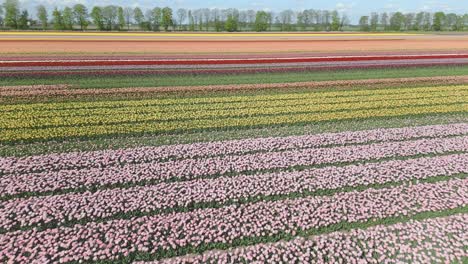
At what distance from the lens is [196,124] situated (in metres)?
16.4

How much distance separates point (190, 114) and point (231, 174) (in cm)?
708

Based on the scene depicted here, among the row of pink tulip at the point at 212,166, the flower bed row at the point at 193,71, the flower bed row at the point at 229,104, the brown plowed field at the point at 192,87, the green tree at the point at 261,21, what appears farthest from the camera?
the green tree at the point at 261,21

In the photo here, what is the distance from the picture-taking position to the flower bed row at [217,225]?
7.96m

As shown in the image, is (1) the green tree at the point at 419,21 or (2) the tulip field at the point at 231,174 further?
(1) the green tree at the point at 419,21

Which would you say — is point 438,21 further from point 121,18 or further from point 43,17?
point 43,17

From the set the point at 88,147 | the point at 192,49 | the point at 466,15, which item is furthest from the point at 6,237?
the point at 466,15

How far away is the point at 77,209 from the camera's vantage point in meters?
9.45

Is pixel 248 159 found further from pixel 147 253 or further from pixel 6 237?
pixel 6 237

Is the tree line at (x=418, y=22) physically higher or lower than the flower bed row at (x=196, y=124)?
higher

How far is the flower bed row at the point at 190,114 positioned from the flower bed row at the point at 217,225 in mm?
8442

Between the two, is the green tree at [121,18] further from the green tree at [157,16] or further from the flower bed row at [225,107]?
the flower bed row at [225,107]

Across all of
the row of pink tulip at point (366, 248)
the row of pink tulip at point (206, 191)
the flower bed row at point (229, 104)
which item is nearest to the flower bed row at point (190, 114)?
the flower bed row at point (229, 104)

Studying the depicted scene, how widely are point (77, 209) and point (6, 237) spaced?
1718 millimetres

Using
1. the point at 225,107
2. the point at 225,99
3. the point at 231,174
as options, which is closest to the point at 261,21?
the point at 225,99
